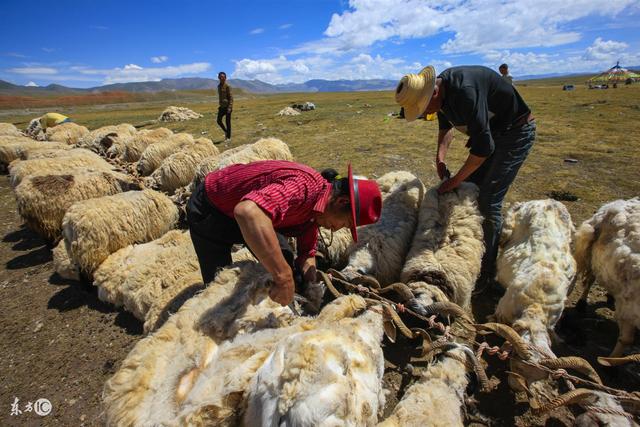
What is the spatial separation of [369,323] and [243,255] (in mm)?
2094

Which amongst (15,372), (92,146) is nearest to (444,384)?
(15,372)

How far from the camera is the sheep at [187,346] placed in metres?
1.80

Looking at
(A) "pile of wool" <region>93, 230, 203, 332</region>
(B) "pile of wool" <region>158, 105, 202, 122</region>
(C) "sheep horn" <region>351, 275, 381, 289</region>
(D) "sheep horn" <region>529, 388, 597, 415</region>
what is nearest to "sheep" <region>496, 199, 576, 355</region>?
(D) "sheep horn" <region>529, 388, 597, 415</region>

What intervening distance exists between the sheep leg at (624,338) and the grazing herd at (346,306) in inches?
0.6

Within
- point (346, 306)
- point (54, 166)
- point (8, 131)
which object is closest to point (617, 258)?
point (346, 306)

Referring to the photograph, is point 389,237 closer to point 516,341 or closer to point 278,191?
point 516,341

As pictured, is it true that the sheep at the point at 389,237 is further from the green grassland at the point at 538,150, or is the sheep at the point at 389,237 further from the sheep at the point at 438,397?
the green grassland at the point at 538,150

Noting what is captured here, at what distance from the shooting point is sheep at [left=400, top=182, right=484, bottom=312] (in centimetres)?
337

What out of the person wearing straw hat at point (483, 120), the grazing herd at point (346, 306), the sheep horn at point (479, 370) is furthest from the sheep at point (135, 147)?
the sheep horn at point (479, 370)

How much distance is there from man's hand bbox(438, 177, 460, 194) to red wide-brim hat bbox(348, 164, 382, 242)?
181 cm

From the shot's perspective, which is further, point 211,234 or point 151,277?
point 151,277

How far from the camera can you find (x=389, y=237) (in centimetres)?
411

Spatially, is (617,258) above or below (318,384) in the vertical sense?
below

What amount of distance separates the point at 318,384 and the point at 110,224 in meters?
4.40
